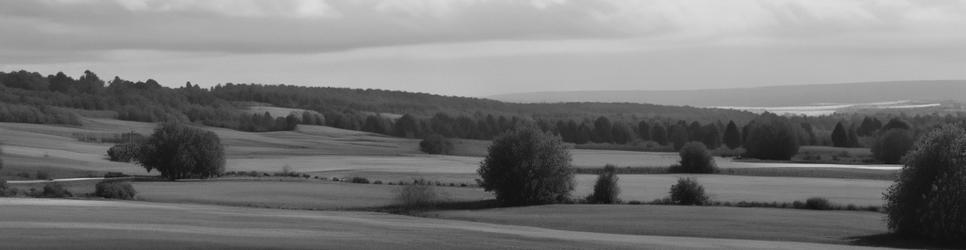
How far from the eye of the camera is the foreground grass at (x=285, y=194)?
79875 mm

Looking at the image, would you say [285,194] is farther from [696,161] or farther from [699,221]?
[696,161]

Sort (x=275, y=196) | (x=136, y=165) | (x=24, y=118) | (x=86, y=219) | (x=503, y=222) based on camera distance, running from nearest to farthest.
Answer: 1. (x=86, y=219)
2. (x=503, y=222)
3. (x=275, y=196)
4. (x=136, y=165)
5. (x=24, y=118)

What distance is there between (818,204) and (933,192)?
1337cm

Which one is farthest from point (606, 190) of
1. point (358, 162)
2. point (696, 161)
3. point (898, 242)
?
point (358, 162)

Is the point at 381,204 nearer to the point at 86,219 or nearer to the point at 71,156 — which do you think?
the point at 86,219

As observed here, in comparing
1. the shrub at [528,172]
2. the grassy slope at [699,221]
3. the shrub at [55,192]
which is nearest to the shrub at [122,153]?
the shrub at [55,192]

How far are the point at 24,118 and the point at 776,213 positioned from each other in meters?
136

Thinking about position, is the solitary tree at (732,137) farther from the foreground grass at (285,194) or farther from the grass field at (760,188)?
the foreground grass at (285,194)

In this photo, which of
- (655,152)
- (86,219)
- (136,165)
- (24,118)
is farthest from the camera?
(24,118)

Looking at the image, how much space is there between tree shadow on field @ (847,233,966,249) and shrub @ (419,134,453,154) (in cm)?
10427

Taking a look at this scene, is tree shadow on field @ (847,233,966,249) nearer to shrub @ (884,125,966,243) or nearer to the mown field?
shrub @ (884,125,966,243)

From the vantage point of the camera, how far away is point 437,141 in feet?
544

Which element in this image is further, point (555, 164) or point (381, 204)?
point (555, 164)

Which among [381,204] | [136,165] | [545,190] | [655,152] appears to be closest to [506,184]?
[545,190]
